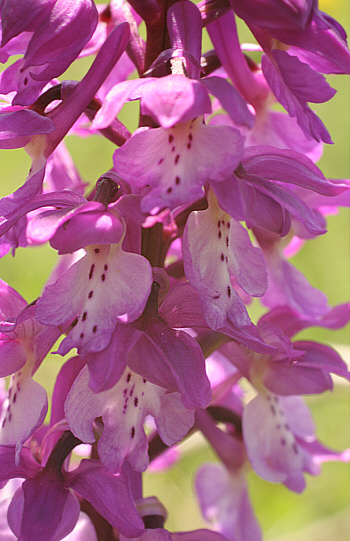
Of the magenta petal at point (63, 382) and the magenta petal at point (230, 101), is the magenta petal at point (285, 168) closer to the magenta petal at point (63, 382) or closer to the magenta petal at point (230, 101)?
the magenta petal at point (230, 101)

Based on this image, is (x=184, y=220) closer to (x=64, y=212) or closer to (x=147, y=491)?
(x=64, y=212)

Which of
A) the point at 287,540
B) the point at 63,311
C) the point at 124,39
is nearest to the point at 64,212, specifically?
the point at 63,311

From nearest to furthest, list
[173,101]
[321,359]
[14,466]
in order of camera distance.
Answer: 1. [173,101]
2. [14,466]
3. [321,359]

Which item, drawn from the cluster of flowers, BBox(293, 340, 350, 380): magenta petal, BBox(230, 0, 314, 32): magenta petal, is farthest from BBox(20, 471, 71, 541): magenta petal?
BBox(230, 0, 314, 32): magenta petal

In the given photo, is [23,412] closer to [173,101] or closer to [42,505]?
[42,505]

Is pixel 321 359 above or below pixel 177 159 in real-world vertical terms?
below

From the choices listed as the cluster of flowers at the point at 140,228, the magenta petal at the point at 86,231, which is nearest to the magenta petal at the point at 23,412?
the cluster of flowers at the point at 140,228

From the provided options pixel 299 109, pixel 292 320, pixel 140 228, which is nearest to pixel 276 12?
pixel 299 109

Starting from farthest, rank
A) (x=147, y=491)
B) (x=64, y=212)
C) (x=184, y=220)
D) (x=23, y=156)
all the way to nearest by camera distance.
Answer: (x=23, y=156)
(x=147, y=491)
(x=184, y=220)
(x=64, y=212)
